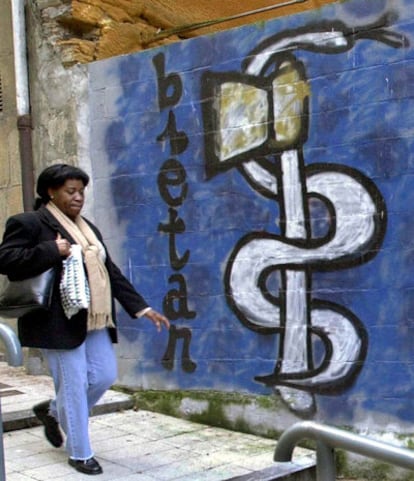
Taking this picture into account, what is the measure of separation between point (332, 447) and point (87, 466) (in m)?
2.12

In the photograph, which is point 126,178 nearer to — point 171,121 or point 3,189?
point 171,121

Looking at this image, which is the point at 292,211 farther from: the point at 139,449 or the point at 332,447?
the point at 332,447

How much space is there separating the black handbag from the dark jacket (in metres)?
0.04

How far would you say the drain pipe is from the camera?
6164 mm

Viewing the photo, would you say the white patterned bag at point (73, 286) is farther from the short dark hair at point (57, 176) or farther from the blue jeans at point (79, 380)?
the short dark hair at point (57, 176)

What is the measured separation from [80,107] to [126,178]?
76cm

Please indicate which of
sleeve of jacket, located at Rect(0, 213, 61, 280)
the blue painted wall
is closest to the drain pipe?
the blue painted wall

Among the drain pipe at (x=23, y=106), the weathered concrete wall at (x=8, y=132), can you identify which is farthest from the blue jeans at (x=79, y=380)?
the weathered concrete wall at (x=8, y=132)

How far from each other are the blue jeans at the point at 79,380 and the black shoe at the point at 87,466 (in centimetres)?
3

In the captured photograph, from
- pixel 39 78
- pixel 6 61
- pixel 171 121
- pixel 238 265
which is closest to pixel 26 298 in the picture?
pixel 238 265

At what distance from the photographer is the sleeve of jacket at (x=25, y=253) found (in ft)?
12.6

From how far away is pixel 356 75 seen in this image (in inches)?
175

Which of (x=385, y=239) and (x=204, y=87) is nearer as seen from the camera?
(x=385, y=239)

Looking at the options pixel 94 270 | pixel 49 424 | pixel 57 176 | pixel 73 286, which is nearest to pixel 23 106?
pixel 57 176
